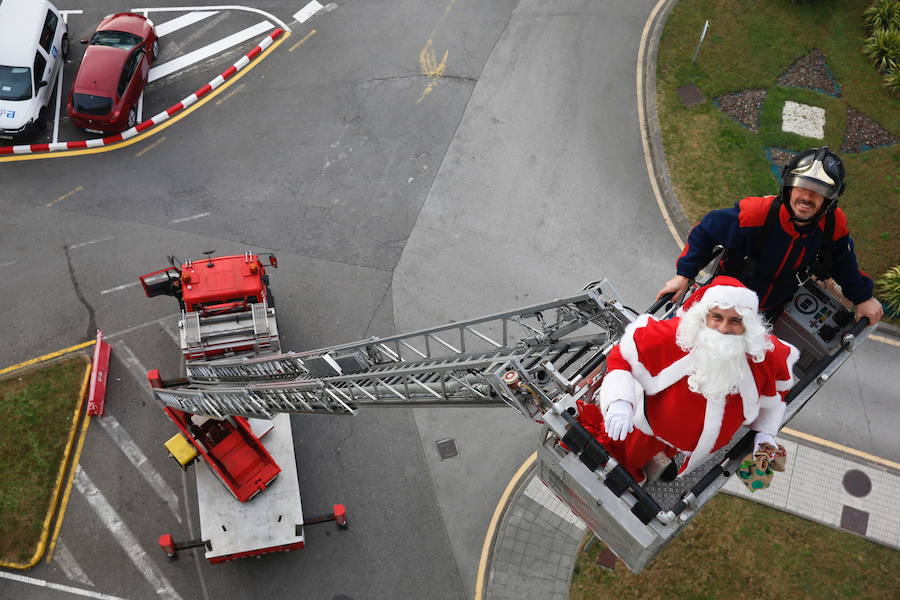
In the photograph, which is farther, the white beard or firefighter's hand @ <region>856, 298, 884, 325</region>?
firefighter's hand @ <region>856, 298, 884, 325</region>

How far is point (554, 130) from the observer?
19.4m

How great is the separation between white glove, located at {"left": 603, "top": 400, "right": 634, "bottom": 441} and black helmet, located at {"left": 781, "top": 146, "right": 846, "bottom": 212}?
323 centimetres

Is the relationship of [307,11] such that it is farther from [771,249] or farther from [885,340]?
[885,340]

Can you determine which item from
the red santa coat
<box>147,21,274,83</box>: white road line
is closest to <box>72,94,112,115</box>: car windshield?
<box>147,21,274,83</box>: white road line

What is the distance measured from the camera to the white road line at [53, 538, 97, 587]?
1391cm

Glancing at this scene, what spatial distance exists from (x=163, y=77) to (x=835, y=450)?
18.9m

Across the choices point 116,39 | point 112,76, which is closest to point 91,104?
point 112,76

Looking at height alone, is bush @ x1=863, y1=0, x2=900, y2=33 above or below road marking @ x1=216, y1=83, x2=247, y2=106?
above

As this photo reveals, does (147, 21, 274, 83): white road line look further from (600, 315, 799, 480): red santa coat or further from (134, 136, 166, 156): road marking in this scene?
(600, 315, 799, 480): red santa coat

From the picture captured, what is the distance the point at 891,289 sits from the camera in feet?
53.6

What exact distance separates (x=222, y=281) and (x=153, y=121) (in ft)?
23.1

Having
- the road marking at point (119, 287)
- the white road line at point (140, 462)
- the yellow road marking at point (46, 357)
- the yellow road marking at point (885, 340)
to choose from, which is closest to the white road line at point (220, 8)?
the road marking at point (119, 287)

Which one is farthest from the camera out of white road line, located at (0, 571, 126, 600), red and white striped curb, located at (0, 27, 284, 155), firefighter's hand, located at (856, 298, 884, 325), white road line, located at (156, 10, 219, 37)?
white road line, located at (156, 10, 219, 37)

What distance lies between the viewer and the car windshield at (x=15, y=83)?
61.1 feet
